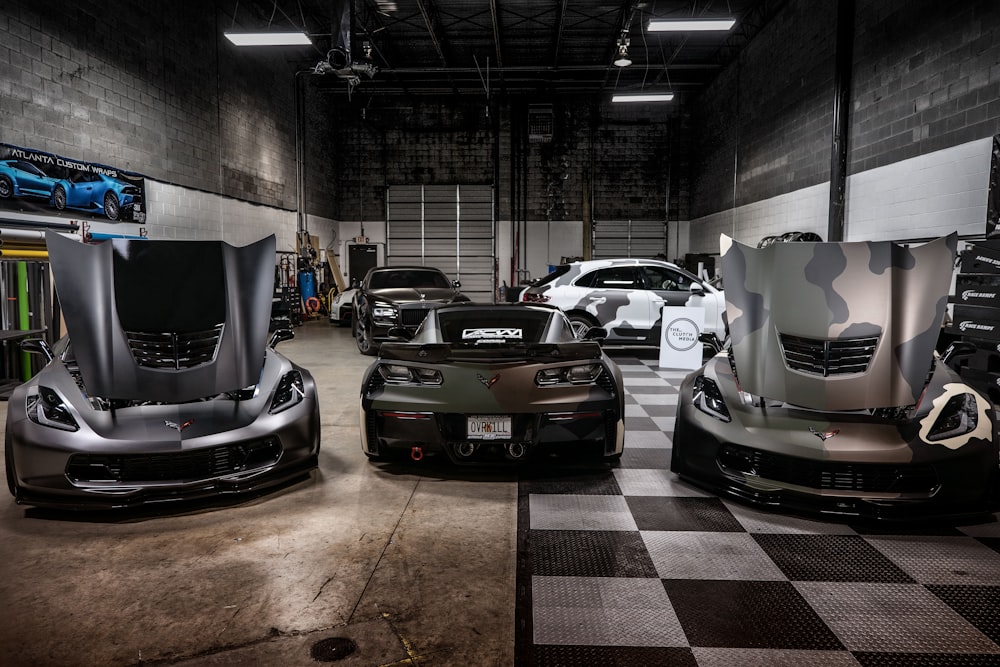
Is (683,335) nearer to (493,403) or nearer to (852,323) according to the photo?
(852,323)

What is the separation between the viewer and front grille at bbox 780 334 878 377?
3.12 meters

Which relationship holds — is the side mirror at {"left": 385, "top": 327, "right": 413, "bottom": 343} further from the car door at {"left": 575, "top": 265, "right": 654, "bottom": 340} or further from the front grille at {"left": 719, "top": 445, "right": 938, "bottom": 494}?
the car door at {"left": 575, "top": 265, "right": 654, "bottom": 340}

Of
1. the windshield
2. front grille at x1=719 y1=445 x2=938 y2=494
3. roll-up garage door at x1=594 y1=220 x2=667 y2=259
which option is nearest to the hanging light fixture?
the windshield

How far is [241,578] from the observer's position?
253 cm

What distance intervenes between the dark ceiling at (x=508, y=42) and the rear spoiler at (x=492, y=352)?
9.55 metres

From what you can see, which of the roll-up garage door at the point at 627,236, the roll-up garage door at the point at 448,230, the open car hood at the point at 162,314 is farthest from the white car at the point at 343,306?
the open car hood at the point at 162,314

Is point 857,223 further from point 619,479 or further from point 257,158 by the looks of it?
point 257,158

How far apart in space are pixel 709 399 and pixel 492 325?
158 centimetres

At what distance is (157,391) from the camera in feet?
10.6

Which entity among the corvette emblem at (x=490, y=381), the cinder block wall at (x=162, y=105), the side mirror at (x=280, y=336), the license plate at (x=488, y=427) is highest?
the cinder block wall at (x=162, y=105)

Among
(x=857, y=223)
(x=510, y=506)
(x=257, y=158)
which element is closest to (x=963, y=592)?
(x=510, y=506)

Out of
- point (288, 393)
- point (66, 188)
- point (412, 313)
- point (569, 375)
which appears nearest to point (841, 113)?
point (412, 313)

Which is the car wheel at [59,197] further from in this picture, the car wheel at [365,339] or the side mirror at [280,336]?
the side mirror at [280,336]

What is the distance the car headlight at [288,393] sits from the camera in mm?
3521
